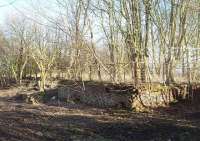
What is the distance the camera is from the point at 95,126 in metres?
14.5

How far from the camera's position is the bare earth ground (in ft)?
40.7

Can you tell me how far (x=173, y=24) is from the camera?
21.0m

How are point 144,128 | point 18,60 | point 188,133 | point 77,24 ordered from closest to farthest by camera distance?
point 188,133
point 144,128
point 77,24
point 18,60

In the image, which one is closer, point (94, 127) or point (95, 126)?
point (94, 127)

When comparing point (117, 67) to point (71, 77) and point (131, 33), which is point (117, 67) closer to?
point (131, 33)

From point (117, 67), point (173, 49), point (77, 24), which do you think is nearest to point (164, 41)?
point (173, 49)

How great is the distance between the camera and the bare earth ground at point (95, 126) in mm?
12414

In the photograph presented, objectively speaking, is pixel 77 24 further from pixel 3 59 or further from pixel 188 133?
pixel 3 59

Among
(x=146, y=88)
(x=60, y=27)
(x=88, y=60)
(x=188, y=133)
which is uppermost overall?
(x=60, y=27)

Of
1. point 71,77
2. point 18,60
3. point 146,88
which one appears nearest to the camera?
point 146,88

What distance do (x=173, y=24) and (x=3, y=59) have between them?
89.4 ft

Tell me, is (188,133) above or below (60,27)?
below

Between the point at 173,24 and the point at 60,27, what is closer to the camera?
the point at 60,27

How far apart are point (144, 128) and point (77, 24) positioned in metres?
8.00
